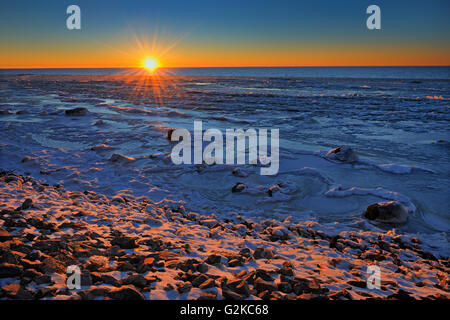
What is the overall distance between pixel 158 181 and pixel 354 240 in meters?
4.73

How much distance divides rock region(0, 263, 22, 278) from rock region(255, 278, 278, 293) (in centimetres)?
227

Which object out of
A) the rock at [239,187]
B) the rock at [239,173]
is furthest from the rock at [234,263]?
the rock at [239,173]

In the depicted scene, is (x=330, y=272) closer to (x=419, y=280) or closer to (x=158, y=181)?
(x=419, y=280)

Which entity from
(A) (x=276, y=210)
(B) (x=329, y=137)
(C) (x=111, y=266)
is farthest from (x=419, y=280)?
(B) (x=329, y=137)

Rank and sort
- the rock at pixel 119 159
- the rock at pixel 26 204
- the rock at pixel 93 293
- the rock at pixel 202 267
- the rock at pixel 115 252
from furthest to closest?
1. the rock at pixel 119 159
2. the rock at pixel 26 204
3. the rock at pixel 115 252
4. the rock at pixel 202 267
5. the rock at pixel 93 293

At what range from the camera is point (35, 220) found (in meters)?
3.88

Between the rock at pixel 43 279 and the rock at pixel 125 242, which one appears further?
the rock at pixel 125 242

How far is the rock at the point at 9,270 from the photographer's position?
247 centimetres

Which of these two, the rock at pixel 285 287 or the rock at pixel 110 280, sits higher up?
the rock at pixel 110 280

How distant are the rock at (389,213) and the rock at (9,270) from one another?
549 centimetres

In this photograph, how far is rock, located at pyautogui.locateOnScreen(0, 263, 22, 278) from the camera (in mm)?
2469

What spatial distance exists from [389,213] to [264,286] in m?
3.65

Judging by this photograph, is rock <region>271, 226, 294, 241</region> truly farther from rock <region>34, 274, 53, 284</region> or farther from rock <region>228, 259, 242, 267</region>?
rock <region>34, 274, 53, 284</region>

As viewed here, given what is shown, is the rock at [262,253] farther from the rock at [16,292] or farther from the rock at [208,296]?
the rock at [16,292]
